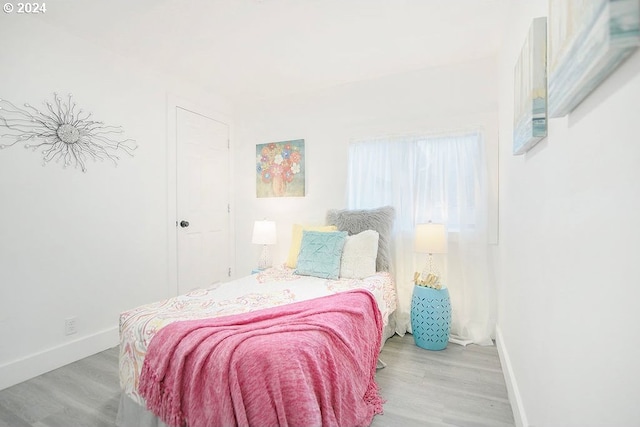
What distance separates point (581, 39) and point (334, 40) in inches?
82.6

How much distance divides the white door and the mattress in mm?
1113

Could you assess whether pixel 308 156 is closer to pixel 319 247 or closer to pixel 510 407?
pixel 319 247

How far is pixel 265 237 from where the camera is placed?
3369 millimetres

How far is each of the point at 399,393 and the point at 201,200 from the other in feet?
9.13

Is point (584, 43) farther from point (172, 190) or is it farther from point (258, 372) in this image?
point (172, 190)

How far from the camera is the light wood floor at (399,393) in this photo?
5.47 ft

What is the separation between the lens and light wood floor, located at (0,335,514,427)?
5.47 ft

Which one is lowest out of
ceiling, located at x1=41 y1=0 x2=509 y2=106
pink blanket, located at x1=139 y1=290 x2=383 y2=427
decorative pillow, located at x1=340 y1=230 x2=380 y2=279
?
pink blanket, located at x1=139 y1=290 x2=383 y2=427

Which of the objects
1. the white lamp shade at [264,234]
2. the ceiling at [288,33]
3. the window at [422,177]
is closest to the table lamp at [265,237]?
the white lamp shade at [264,234]

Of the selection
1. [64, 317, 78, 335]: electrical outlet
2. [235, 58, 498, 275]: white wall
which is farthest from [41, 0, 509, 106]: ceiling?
[64, 317, 78, 335]: electrical outlet

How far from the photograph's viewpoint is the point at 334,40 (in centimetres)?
246

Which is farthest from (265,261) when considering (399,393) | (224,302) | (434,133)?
(434,133)

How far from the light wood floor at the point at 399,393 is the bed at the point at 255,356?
0.78 ft

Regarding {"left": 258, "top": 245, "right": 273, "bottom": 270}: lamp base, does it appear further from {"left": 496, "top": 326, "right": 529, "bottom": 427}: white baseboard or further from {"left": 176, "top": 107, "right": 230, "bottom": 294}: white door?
{"left": 496, "top": 326, "right": 529, "bottom": 427}: white baseboard
